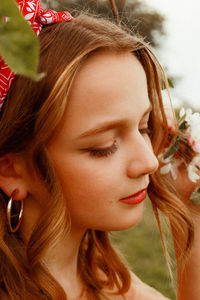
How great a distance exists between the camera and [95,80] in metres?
1.29

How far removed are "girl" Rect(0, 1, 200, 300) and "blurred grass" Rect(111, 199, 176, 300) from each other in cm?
180

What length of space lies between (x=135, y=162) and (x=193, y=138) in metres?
0.57

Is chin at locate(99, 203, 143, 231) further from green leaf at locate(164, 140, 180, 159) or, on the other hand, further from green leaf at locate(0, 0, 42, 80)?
green leaf at locate(0, 0, 42, 80)

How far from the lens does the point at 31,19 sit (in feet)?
4.39

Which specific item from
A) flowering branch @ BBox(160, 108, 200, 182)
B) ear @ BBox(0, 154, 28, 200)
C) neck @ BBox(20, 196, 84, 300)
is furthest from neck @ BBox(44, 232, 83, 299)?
flowering branch @ BBox(160, 108, 200, 182)

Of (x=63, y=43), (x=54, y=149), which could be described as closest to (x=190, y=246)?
(x=54, y=149)

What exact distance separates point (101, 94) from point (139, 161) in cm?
27

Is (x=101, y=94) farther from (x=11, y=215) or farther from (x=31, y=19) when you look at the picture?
(x=11, y=215)

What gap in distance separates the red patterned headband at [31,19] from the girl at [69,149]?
27 millimetres

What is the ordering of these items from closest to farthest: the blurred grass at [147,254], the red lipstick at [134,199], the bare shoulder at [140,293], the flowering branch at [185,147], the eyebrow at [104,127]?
the eyebrow at [104,127] → the red lipstick at [134,199] → the flowering branch at [185,147] → the bare shoulder at [140,293] → the blurred grass at [147,254]

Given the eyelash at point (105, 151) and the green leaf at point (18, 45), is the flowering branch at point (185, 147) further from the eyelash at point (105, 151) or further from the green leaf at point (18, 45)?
the green leaf at point (18, 45)

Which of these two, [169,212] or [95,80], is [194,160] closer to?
[169,212]

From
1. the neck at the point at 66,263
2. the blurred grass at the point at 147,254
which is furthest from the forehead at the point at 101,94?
the blurred grass at the point at 147,254

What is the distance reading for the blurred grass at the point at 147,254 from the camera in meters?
3.59
